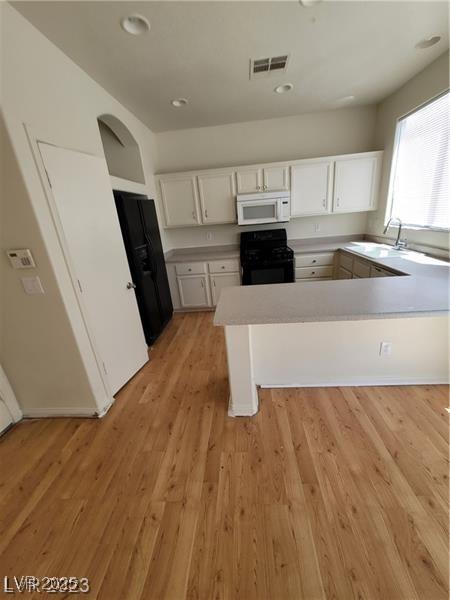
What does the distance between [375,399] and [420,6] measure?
2755 millimetres

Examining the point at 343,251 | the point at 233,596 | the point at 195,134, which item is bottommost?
the point at 233,596

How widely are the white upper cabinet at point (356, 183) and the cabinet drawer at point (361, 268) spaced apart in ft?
3.52

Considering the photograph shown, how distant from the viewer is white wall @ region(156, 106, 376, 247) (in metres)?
3.53

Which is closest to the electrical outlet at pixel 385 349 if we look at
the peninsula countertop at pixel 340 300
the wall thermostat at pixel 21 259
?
the peninsula countertop at pixel 340 300

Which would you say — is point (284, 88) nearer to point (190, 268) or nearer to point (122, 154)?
point (122, 154)

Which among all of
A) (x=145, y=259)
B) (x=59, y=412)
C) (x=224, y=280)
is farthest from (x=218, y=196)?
(x=59, y=412)

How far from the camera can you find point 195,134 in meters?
3.71

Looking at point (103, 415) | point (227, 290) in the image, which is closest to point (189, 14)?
point (227, 290)

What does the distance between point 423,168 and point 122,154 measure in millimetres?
3553

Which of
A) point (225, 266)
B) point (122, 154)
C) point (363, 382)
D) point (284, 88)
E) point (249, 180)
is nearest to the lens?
point (363, 382)

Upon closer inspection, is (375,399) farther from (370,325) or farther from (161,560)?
(161,560)

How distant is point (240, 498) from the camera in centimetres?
132

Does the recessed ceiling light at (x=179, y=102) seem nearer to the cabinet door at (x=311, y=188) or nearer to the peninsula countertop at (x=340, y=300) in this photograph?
the cabinet door at (x=311, y=188)

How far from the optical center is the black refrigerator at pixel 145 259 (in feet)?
8.33
